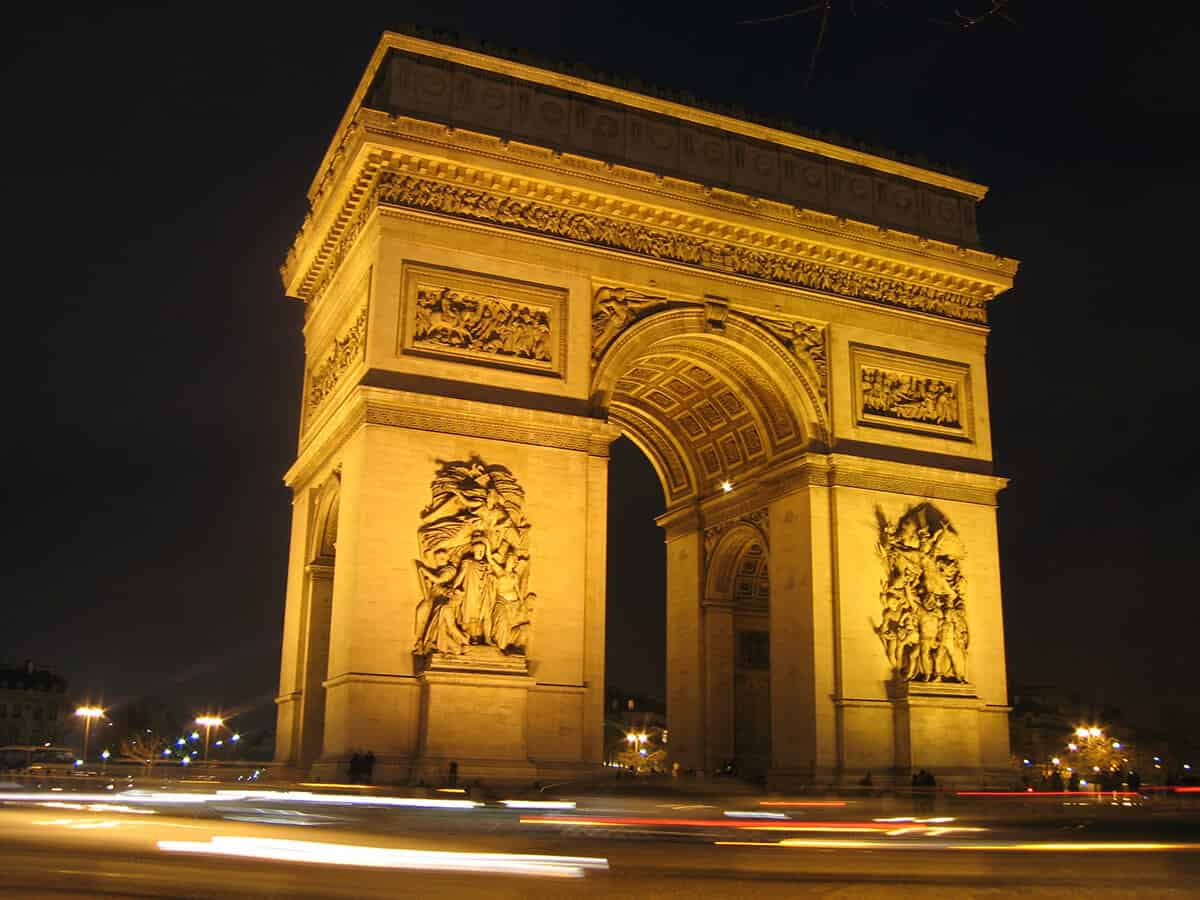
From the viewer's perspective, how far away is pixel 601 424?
982 inches

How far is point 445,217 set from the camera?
81.1ft

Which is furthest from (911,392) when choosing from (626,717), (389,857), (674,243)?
(626,717)

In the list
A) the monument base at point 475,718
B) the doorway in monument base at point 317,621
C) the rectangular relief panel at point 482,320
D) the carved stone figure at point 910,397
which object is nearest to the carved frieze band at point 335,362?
the rectangular relief panel at point 482,320

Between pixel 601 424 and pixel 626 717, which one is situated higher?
pixel 601 424

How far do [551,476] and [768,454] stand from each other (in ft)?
21.0

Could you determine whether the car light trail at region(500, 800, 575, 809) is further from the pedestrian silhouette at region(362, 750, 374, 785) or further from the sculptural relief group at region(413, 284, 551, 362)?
the sculptural relief group at region(413, 284, 551, 362)

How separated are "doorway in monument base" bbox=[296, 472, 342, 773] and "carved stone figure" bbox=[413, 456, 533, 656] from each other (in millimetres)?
3698

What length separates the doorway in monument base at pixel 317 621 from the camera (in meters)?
26.2

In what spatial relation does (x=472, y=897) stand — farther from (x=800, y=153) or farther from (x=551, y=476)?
(x=800, y=153)

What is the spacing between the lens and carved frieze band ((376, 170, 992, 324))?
81.6 ft

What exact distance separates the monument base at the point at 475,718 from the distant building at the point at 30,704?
72.4 m

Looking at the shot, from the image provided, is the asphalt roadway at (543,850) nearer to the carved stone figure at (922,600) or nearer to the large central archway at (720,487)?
the carved stone figure at (922,600)

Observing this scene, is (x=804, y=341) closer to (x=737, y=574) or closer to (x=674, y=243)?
(x=674, y=243)

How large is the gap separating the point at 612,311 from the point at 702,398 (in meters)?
4.98
